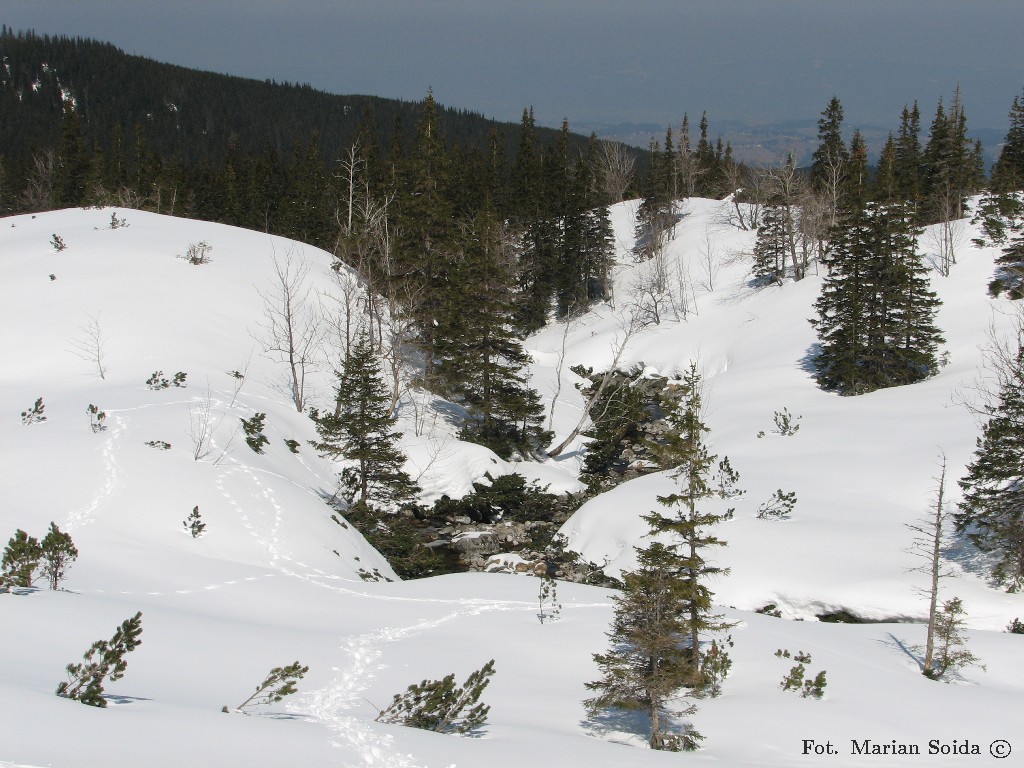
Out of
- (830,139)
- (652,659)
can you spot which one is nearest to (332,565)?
(652,659)

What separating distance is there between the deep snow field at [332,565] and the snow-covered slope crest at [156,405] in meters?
0.11

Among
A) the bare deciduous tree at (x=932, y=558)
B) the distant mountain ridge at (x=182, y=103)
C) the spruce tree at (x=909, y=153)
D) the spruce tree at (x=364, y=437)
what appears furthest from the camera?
the distant mountain ridge at (x=182, y=103)

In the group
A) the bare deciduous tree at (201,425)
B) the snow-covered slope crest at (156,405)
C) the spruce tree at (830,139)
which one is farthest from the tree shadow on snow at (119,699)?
the spruce tree at (830,139)

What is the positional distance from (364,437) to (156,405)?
654 centimetres

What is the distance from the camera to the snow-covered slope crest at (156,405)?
50.0ft

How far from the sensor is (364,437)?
24.5 meters

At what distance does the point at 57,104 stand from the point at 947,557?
16067 centimetres

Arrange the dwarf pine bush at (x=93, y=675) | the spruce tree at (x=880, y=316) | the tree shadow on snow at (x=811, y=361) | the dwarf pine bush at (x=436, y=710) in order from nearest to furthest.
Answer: the dwarf pine bush at (x=93, y=675)
the dwarf pine bush at (x=436, y=710)
the spruce tree at (x=880, y=316)
the tree shadow on snow at (x=811, y=361)

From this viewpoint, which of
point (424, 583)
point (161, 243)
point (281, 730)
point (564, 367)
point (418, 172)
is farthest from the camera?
point (564, 367)


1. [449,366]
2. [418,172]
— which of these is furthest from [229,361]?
[418,172]

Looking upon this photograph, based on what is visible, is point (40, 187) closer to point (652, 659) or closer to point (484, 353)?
point (484, 353)

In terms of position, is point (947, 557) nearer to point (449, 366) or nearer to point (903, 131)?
point (449, 366)

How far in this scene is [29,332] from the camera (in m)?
28.3

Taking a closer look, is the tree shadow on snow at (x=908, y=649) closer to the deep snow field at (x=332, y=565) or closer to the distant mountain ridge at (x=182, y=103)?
the deep snow field at (x=332, y=565)
